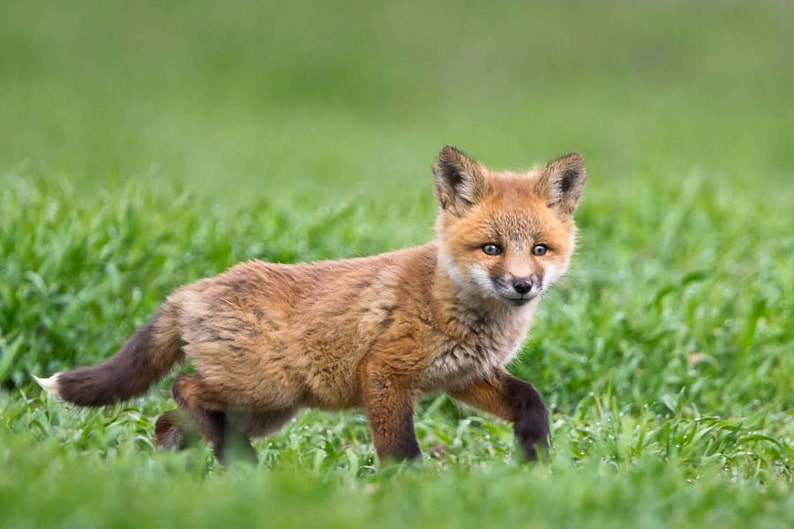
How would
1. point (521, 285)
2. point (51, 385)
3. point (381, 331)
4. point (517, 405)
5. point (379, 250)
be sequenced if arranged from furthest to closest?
point (379, 250)
point (51, 385)
point (517, 405)
point (381, 331)
point (521, 285)

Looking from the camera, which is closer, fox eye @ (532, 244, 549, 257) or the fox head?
the fox head

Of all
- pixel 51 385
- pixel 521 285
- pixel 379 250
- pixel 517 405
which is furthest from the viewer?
pixel 379 250

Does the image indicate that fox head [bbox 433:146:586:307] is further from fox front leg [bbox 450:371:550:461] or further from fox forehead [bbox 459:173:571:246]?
fox front leg [bbox 450:371:550:461]

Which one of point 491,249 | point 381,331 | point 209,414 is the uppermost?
point 491,249

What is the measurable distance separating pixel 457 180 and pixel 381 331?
89 cm

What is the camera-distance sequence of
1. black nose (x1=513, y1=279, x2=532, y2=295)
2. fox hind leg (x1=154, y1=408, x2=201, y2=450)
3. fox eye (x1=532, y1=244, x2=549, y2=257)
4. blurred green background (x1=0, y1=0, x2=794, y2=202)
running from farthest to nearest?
blurred green background (x1=0, y1=0, x2=794, y2=202), fox hind leg (x1=154, y1=408, x2=201, y2=450), fox eye (x1=532, y1=244, x2=549, y2=257), black nose (x1=513, y1=279, x2=532, y2=295)

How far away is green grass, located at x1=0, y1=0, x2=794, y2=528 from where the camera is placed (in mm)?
4191

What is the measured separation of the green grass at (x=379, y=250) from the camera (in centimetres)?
419

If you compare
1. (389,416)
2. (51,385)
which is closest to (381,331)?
(389,416)

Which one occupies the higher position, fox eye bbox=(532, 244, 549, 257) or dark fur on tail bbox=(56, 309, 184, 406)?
fox eye bbox=(532, 244, 549, 257)

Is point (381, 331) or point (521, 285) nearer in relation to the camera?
point (521, 285)

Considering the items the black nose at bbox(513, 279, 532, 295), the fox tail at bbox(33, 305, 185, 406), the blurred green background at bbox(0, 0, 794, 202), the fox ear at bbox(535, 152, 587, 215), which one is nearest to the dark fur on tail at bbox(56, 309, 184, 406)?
the fox tail at bbox(33, 305, 185, 406)

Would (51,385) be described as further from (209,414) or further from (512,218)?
(512,218)

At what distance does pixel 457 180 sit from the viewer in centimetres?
554
